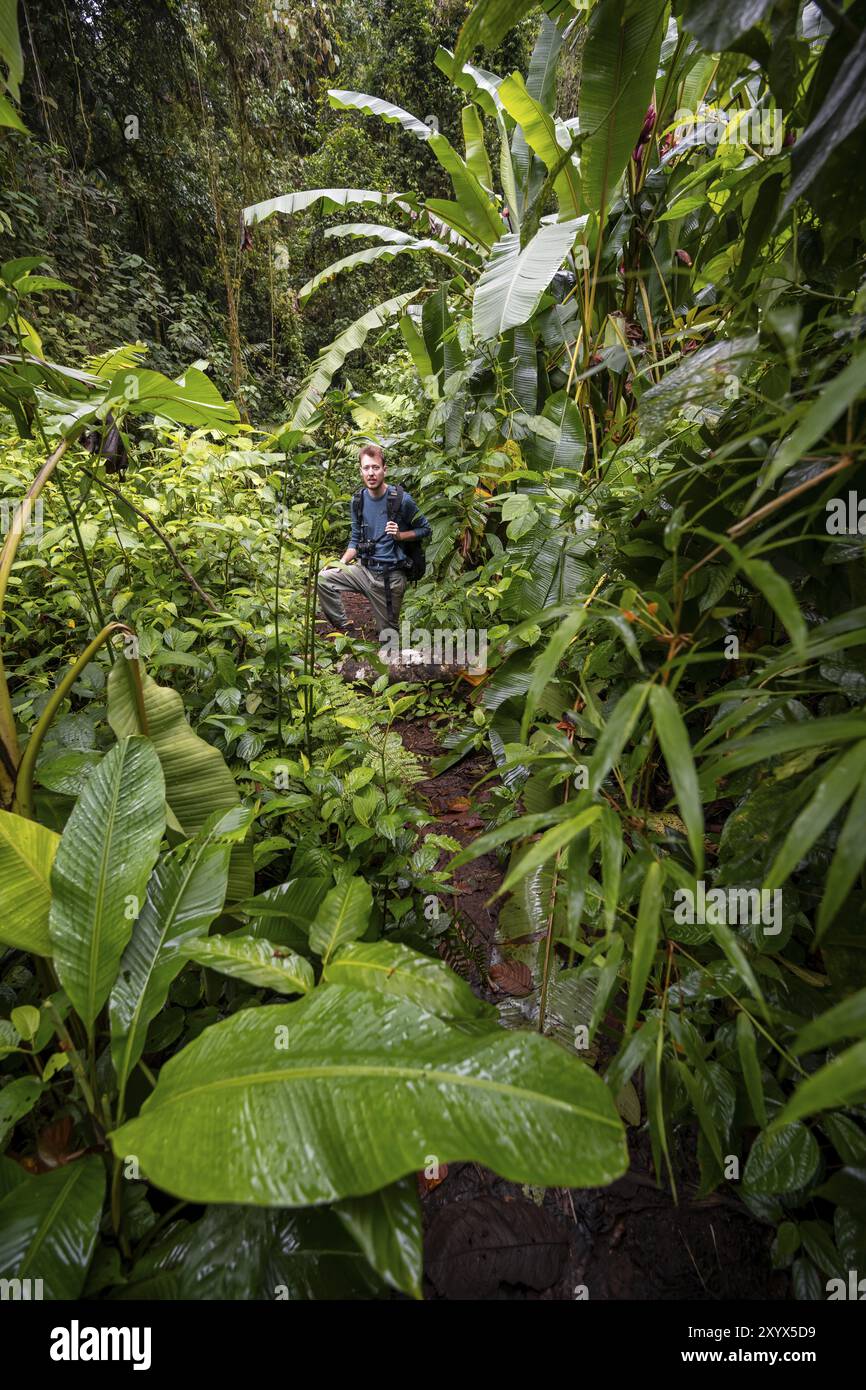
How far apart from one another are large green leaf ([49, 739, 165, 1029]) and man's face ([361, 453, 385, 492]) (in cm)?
285

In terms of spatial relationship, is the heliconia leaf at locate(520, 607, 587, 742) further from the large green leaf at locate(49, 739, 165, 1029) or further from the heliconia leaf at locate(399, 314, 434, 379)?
the heliconia leaf at locate(399, 314, 434, 379)

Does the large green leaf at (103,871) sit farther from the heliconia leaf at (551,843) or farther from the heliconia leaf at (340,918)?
the heliconia leaf at (551,843)

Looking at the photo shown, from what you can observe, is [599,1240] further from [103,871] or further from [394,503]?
[394,503]

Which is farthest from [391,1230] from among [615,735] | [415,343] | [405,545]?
[415,343]

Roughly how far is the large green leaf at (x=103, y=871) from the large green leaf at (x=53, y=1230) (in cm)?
19

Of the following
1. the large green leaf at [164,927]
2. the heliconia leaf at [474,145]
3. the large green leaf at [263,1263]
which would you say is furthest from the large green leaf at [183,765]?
the heliconia leaf at [474,145]

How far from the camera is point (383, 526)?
12.4ft

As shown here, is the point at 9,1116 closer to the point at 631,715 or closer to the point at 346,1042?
the point at 346,1042

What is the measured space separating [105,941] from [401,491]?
3254 mm

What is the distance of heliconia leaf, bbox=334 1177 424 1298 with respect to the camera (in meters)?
0.58

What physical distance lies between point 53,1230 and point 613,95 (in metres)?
2.78

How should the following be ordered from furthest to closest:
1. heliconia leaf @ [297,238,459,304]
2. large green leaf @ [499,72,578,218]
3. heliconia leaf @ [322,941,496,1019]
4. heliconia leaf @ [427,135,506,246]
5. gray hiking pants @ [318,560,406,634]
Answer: gray hiking pants @ [318,560,406,634] < heliconia leaf @ [297,238,459,304] < heliconia leaf @ [427,135,506,246] < large green leaf @ [499,72,578,218] < heliconia leaf @ [322,941,496,1019]

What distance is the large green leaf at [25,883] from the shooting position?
948 millimetres

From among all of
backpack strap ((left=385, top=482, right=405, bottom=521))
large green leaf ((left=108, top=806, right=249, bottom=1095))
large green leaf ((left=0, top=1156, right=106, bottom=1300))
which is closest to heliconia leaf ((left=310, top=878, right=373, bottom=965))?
large green leaf ((left=108, top=806, right=249, bottom=1095))
